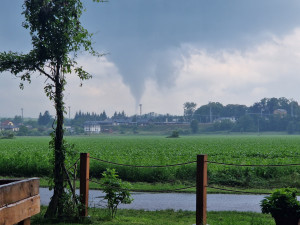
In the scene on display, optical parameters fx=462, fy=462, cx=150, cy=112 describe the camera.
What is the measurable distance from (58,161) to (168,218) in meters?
3.07

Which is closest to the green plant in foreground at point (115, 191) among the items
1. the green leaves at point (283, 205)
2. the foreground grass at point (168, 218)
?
the foreground grass at point (168, 218)

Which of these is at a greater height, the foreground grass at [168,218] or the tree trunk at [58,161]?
the tree trunk at [58,161]

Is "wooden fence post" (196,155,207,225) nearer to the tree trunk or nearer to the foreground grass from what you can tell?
the foreground grass

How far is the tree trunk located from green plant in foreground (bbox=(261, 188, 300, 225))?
15.5 feet

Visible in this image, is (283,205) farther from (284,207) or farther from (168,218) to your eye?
(168,218)

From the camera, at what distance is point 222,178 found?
20.1 m

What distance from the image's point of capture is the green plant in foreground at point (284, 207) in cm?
778

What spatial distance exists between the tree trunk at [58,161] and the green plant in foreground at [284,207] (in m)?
4.73

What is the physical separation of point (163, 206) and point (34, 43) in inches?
252

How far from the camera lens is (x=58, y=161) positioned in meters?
10.6

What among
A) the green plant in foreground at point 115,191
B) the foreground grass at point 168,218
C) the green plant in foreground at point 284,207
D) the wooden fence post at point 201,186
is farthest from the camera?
the green plant in foreground at point 115,191

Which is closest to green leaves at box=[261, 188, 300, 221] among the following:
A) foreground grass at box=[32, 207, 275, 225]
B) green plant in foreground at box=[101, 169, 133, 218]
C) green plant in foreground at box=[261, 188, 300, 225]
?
green plant in foreground at box=[261, 188, 300, 225]

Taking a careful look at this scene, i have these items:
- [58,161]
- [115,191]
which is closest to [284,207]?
[115,191]

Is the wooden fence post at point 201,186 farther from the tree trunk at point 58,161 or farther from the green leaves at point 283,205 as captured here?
the tree trunk at point 58,161
